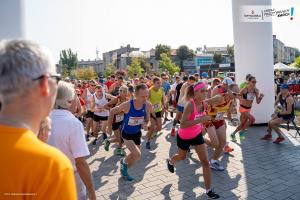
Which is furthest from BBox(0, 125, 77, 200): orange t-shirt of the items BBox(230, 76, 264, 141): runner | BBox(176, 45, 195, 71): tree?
BBox(176, 45, 195, 71): tree

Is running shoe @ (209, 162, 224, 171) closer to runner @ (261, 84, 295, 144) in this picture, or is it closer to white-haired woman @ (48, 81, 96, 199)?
runner @ (261, 84, 295, 144)

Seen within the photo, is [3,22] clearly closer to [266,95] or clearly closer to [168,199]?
[168,199]

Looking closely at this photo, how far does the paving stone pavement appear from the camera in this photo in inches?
204

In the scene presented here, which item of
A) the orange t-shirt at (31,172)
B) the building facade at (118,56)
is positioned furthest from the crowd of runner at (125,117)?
the building facade at (118,56)

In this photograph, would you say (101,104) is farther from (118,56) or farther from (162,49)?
(118,56)

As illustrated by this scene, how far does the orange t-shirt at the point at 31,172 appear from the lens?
1.11 m

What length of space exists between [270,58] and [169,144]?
176 inches

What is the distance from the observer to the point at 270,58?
1052cm

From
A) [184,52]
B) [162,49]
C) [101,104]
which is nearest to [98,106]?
[101,104]

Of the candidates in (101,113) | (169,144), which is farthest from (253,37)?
(101,113)

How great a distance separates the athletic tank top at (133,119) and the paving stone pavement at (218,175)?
93 cm

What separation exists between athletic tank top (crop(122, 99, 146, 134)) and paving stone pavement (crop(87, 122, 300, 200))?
3.06 feet

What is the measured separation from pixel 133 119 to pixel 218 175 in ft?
6.14

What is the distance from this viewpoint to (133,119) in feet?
19.5
